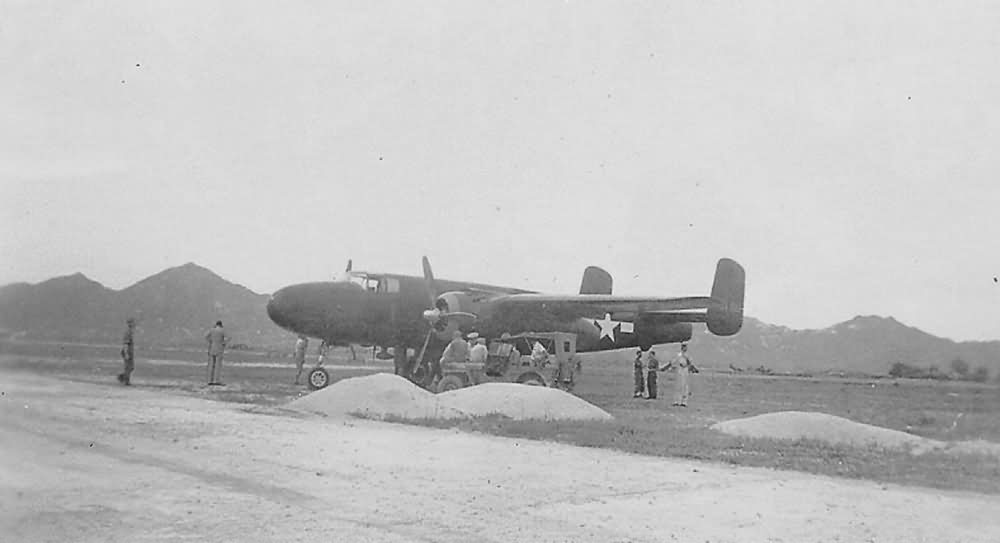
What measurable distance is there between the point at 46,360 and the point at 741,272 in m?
24.9

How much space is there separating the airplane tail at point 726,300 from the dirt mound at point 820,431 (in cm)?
1217

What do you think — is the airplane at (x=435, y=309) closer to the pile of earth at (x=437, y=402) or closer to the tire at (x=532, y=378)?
the tire at (x=532, y=378)

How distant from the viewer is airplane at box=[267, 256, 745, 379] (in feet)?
81.1

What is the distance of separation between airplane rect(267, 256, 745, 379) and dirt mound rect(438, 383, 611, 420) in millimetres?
8019

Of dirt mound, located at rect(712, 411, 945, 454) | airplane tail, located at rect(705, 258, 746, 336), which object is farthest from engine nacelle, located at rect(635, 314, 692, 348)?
dirt mound, located at rect(712, 411, 945, 454)

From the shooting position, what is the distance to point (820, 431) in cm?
1419

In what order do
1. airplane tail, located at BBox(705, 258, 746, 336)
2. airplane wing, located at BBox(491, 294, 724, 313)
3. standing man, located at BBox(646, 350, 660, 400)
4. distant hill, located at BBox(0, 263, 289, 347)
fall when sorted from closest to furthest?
distant hill, located at BBox(0, 263, 289, 347) < airplane wing, located at BBox(491, 294, 724, 313) < standing man, located at BBox(646, 350, 660, 400) < airplane tail, located at BBox(705, 258, 746, 336)

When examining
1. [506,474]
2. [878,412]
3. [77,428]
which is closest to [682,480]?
[506,474]

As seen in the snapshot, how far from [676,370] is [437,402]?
9723 millimetres

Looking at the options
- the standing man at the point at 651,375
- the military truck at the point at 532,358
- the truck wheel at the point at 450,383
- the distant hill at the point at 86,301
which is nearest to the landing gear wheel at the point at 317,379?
the truck wheel at the point at 450,383

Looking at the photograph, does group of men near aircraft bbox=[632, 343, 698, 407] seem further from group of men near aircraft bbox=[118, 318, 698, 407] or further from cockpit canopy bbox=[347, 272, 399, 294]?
cockpit canopy bbox=[347, 272, 399, 294]

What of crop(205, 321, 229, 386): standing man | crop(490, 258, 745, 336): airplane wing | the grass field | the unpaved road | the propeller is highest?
crop(490, 258, 745, 336): airplane wing

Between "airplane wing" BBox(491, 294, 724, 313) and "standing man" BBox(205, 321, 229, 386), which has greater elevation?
"airplane wing" BBox(491, 294, 724, 313)

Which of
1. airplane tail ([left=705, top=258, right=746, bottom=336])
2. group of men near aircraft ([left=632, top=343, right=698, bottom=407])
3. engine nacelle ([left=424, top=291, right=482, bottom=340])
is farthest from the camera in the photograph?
airplane tail ([left=705, top=258, right=746, bottom=336])
